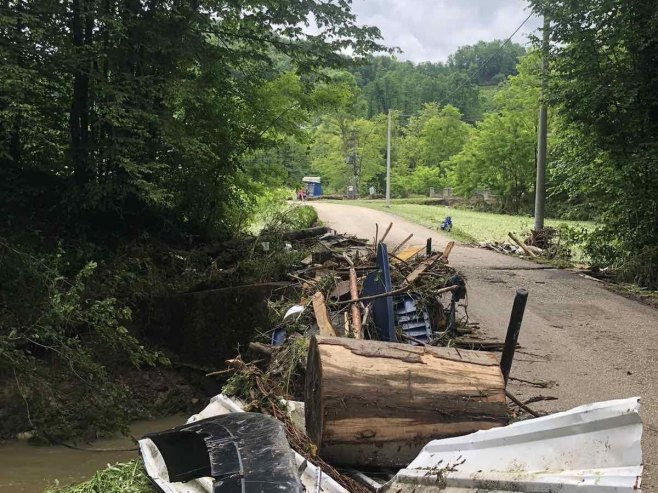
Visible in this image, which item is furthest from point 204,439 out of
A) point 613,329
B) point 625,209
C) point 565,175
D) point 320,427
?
point 565,175

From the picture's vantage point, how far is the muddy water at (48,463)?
6531 mm

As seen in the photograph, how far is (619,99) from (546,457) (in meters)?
10.1

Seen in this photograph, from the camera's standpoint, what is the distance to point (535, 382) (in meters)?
5.70

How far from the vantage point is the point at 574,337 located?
7.65 m

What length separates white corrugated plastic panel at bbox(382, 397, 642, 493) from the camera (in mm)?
2623

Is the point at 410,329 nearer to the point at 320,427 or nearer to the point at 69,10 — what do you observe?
the point at 320,427

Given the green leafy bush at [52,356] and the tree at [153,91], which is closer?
the green leafy bush at [52,356]

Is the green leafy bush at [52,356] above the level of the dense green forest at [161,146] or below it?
below

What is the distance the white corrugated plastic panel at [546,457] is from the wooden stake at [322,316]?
8.35ft

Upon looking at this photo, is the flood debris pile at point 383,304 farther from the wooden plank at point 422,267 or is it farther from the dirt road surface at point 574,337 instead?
the dirt road surface at point 574,337

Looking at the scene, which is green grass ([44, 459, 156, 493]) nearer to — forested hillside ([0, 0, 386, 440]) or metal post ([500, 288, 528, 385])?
metal post ([500, 288, 528, 385])

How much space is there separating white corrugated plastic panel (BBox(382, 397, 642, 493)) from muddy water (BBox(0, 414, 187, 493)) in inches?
185

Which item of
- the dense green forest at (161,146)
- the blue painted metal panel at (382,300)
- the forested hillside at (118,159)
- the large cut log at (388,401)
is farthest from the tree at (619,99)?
the large cut log at (388,401)

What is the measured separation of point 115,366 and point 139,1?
21.7ft
